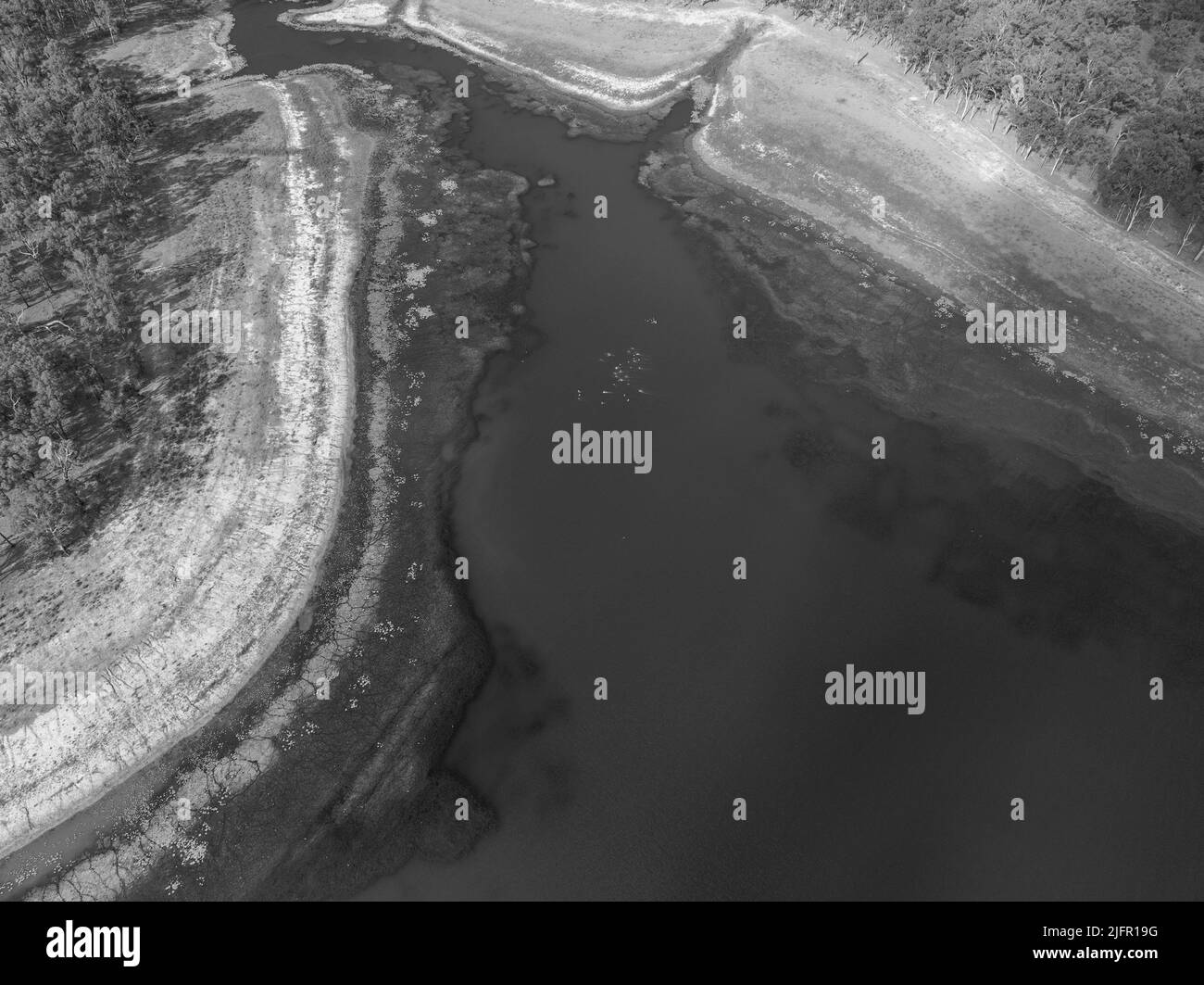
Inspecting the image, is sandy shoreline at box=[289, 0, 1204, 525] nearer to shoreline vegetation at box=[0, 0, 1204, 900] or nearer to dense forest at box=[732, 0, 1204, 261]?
shoreline vegetation at box=[0, 0, 1204, 900]

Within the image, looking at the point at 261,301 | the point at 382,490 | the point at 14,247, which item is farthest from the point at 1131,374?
the point at 14,247

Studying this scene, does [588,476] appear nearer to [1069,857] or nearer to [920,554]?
[920,554]

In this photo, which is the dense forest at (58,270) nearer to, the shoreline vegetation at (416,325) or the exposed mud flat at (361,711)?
the shoreline vegetation at (416,325)

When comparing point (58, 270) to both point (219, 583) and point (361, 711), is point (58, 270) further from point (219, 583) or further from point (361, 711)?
point (361, 711)

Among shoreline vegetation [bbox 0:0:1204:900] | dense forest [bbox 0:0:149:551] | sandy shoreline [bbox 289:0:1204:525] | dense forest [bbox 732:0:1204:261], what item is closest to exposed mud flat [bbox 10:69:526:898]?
shoreline vegetation [bbox 0:0:1204:900]

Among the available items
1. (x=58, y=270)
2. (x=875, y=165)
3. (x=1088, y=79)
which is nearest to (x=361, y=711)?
(x=58, y=270)

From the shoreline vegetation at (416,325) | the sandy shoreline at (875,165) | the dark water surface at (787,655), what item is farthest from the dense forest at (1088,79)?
the dark water surface at (787,655)
